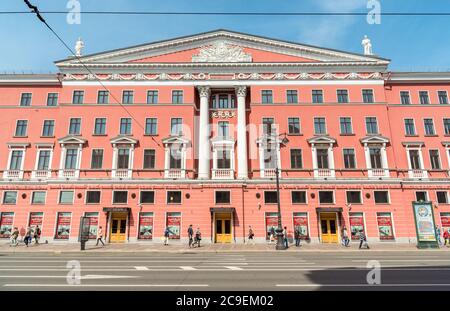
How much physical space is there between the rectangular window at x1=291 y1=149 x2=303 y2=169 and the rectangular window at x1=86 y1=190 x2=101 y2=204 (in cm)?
2206

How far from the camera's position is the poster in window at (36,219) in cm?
3259

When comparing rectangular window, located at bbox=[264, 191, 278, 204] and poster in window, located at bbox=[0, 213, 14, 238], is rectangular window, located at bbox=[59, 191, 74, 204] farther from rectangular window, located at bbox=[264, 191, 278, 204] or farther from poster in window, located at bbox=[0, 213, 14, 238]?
rectangular window, located at bbox=[264, 191, 278, 204]

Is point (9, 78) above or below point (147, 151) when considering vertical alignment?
above

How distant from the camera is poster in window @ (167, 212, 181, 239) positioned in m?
32.0

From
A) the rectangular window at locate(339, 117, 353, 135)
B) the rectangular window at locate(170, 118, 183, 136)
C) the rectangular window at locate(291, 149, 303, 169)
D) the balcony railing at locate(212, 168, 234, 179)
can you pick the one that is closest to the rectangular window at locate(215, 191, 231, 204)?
the balcony railing at locate(212, 168, 234, 179)

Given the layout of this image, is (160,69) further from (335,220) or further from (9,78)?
(335,220)

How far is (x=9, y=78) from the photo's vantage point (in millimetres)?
37500

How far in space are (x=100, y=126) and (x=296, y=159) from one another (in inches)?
925

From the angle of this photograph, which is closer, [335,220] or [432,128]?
[335,220]

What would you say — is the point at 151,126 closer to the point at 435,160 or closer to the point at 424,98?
the point at 435,160

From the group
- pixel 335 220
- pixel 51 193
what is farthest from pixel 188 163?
pixel 335 220

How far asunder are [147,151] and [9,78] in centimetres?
2065

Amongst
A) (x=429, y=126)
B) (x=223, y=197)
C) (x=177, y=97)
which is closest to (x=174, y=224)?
(x=223, y=197)
